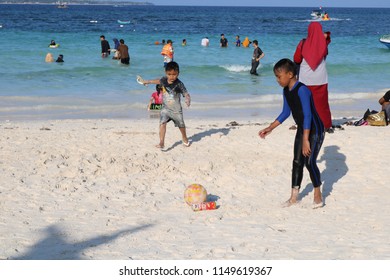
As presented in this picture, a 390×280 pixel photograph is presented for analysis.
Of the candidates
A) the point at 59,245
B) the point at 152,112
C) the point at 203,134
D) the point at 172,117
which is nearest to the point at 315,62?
the point at 172,117

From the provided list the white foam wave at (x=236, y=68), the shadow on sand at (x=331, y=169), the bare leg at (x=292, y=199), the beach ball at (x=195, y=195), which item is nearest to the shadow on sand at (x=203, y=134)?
the shadow on sand at (x=331, y=169)

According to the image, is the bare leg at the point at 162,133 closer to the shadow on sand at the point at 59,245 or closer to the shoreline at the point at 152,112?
the shadow on sand at the point at 59,245

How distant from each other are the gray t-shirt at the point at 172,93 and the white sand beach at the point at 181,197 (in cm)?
64

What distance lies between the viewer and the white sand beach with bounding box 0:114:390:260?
536cm

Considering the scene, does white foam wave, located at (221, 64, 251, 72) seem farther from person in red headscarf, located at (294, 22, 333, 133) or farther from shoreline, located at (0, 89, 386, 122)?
person in red headscarf, located at (294, 22, 333, 133)

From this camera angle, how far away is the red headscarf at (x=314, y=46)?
8391 mm

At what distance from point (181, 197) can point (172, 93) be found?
1984 millimetres

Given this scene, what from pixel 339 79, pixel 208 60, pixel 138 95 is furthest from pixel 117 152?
pixel 208 60

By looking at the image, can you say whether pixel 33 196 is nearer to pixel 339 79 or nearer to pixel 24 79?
pixel 24 79

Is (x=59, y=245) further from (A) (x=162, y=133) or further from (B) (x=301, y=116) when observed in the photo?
(A) (x=162, y=133)

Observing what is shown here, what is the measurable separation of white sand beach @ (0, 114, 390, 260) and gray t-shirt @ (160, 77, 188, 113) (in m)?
0.64

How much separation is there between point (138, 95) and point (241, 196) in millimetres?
10119

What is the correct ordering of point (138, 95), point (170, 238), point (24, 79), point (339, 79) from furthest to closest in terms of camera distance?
1. point (339, 79)
2. point (24, 79)
3. point (138, 95)
4. point (170, 238)

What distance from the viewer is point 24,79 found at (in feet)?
65.5
